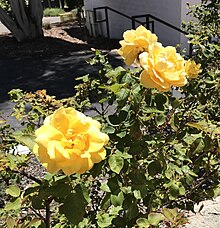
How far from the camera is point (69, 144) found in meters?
0.99

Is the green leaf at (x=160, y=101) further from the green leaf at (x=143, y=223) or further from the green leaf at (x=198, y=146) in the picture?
the green leaf at (x=143, y=223)

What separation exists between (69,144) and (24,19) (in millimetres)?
12683

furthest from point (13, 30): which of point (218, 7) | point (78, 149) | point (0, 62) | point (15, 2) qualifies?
point (78, 149)

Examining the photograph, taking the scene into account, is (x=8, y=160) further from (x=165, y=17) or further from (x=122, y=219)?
(x=165, y=17)

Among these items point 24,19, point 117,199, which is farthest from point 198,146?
point 24,19

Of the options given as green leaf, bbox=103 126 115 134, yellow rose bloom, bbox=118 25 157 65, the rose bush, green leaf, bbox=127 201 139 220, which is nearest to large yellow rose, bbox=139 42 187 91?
the rose bush

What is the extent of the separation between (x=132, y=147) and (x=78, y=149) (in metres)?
0.46

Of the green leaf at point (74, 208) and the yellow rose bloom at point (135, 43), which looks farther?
the yellow rose bloom at point (135, 43)

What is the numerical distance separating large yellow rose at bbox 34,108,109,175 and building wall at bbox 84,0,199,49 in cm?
894

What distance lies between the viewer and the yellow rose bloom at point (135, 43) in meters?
1.41

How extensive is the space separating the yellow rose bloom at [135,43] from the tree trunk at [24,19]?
39.5 ft

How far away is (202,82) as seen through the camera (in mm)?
2137

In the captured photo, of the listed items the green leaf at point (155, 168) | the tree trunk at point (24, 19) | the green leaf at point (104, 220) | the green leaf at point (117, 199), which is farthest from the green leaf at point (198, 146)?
the tree trunk at point (24, 19)

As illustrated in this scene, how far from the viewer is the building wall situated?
9.78m
